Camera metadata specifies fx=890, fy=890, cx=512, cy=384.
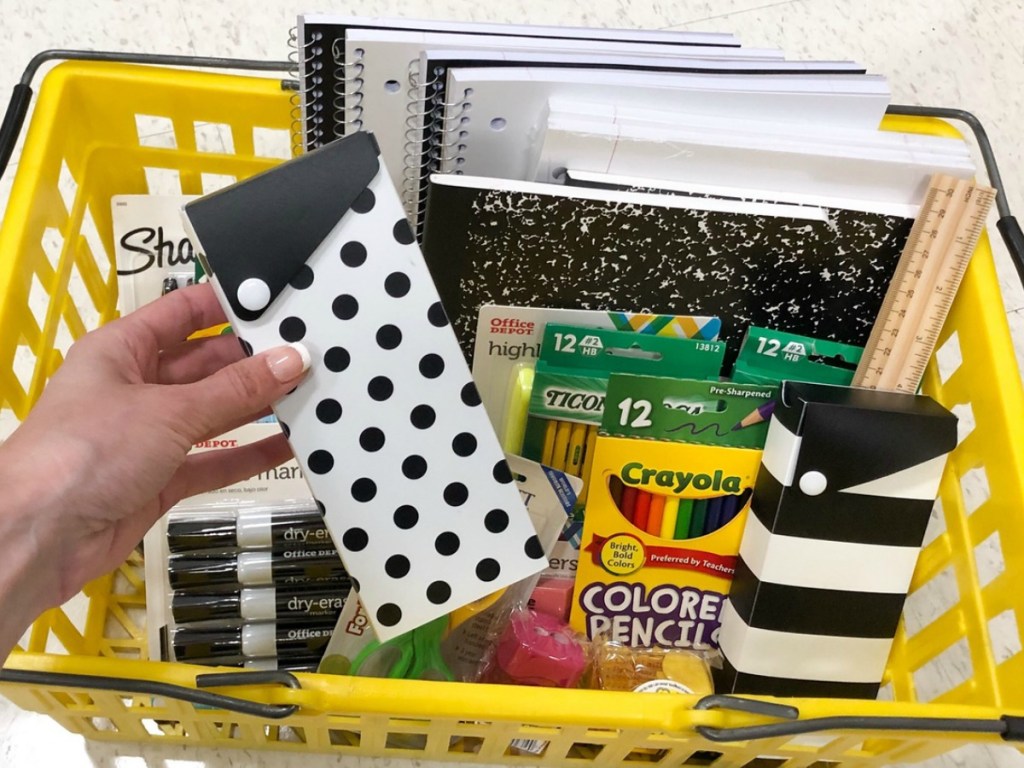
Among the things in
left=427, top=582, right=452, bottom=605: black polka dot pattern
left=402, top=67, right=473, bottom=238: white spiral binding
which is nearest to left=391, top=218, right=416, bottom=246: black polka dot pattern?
left=402, top=67, right=473, bottom=238: white spiral binding

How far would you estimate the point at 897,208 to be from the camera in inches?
23.2

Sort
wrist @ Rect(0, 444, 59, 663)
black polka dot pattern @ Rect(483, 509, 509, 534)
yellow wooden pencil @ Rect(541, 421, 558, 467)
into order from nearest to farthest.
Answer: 1. wrist @ Rect(0, 444, 59, 663)
2. black polka dot pattern @ Rect(483, 509, 509, 534)
3. yellow wooden pencil @ Rect(541, 421, 558, 467)

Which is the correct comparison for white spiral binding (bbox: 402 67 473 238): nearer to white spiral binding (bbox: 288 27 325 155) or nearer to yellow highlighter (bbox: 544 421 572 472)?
white spiral binding (bbox: 288 27 325 155)

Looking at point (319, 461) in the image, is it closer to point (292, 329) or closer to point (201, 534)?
point (292, 329)

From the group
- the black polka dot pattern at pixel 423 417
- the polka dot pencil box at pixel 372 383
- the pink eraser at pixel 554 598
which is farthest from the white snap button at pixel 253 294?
the pink eraser at pixel 554 598

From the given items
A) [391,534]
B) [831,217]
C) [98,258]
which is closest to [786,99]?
[831,217]

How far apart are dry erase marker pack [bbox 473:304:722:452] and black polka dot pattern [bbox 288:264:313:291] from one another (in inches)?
6.3

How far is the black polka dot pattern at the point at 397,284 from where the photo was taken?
49 cm

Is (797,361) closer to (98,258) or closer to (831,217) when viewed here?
(831,217)

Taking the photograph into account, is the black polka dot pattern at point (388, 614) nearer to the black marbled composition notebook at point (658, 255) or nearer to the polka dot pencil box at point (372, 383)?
the polka dot pencil box at point (372, 383)

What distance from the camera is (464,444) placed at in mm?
515

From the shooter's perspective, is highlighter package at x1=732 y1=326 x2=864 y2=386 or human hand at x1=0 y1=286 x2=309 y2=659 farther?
highlighter package at x1=732 y1=326 x2=864 y2=386

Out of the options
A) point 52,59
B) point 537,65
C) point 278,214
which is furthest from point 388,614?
point 52,59

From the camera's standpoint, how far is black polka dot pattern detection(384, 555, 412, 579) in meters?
0.52
